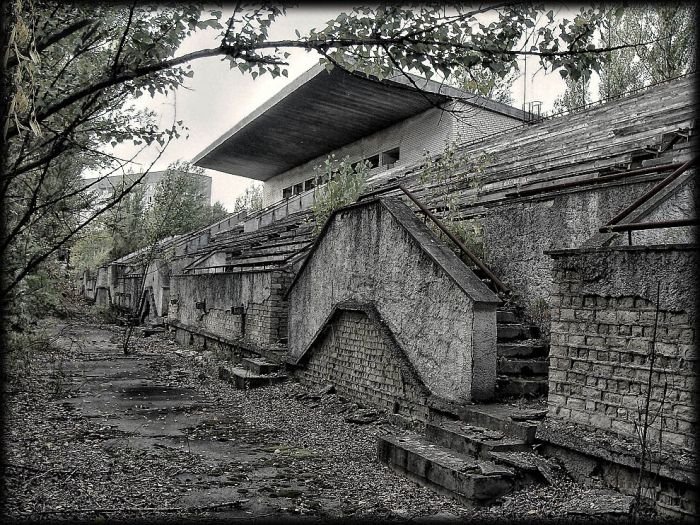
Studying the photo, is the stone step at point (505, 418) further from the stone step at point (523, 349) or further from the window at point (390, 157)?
the window at point (390, 157)

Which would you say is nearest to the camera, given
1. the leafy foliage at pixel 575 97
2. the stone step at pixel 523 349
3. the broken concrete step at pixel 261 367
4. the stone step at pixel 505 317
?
the stone step at pixel 523 349

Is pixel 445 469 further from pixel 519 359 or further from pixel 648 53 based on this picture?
pixel 648 53

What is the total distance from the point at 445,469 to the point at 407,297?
8.22 feet

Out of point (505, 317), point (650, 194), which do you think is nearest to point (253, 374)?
point (505, 317)

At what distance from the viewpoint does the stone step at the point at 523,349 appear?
249 inches

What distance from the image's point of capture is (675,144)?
708 centimetres

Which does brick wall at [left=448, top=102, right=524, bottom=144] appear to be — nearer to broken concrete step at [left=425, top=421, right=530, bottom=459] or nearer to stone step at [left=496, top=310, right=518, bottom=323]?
stone step at [left=496, top=310, right=518, bottom=323]

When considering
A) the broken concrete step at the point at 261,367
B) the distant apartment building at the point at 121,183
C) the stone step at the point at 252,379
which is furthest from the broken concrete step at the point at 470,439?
the broken concrete step at the point at 261,367

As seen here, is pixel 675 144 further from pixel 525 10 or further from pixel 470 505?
pixel 470 505

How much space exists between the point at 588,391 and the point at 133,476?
3843 millimetres

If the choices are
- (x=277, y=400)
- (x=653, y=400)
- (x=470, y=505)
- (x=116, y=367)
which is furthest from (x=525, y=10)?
(x=116, y=367)

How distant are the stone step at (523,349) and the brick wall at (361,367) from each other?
952mm

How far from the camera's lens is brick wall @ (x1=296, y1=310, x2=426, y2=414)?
22.8ft

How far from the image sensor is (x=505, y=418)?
204 inches
